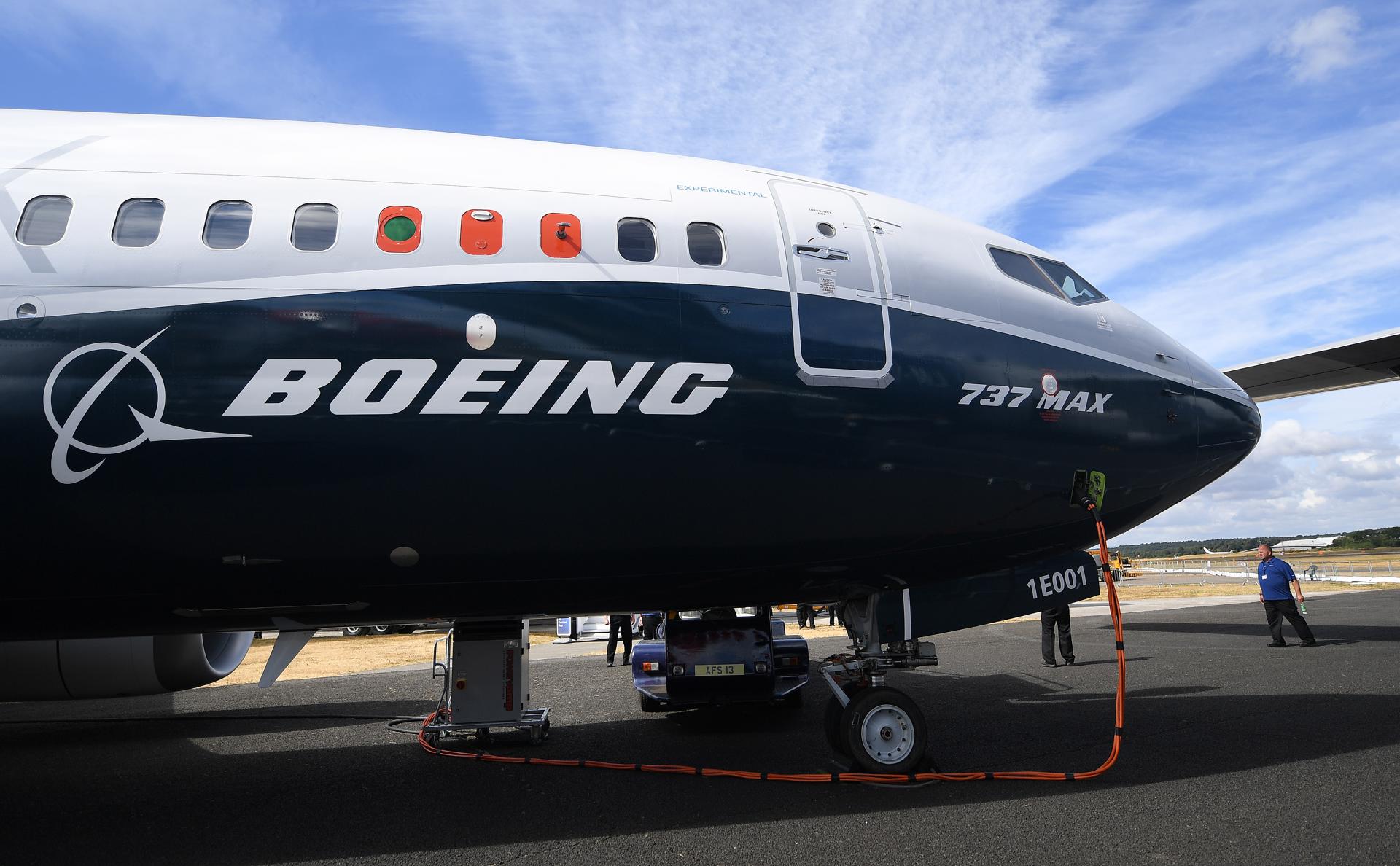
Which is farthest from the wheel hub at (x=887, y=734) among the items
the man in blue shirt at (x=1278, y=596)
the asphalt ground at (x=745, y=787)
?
the man in blue shirt at (x=1278, y=596)

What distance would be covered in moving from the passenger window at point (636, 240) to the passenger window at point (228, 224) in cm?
244

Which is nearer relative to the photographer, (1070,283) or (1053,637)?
(1070,283)

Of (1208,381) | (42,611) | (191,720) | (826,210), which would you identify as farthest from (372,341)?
(191,720)

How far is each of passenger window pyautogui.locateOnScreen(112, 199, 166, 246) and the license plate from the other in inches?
239

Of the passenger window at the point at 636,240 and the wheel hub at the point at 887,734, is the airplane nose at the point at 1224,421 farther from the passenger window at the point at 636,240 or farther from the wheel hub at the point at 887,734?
the passenger window at the point at 636,240

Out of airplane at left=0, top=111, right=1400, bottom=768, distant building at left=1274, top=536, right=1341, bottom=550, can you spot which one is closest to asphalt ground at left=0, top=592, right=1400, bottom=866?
airplane at left=0, top=111, right=1400, bottom=768

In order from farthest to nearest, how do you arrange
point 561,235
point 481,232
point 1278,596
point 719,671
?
1. point 1278,596
2. point 719,671
3. point 561,235
4. point 481,232

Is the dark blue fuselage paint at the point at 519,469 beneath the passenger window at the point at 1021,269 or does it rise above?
beneath

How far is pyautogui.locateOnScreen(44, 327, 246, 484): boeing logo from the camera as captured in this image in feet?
17.3

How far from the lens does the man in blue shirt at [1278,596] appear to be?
47.6 feet

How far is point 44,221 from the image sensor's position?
5496 millimetres

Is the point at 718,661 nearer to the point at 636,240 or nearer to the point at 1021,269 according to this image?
the point at 636,240

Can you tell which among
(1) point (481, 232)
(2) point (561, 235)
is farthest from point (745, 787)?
(1) point (481, 232)

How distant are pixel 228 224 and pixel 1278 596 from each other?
53.2ft
